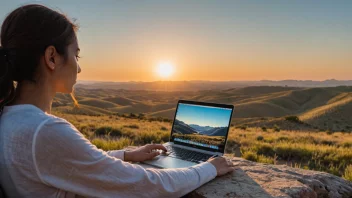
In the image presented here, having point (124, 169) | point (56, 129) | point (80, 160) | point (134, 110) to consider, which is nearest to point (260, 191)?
point (124, 169)

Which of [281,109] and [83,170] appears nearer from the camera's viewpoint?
[83,170]

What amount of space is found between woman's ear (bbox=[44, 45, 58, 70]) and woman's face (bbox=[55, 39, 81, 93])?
60 mm

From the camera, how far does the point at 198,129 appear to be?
3541 millimetres

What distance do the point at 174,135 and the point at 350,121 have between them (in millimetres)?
47843

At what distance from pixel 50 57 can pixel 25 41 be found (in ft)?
0.48

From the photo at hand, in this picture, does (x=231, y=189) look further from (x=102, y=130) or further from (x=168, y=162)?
(x=102, y=130)

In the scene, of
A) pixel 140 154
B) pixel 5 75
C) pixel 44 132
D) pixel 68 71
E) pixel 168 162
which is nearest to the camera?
pixel 44 132

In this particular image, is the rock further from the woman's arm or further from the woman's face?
the woman's face

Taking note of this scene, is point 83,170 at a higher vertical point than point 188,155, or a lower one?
higher

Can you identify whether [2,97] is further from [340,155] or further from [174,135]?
[340,155]

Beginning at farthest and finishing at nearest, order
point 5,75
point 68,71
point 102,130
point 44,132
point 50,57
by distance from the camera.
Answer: point 102,130
point 68,71
point 50,57
point 5,75
point 44,132

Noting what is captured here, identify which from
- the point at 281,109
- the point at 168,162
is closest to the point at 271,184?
the point at 168,162

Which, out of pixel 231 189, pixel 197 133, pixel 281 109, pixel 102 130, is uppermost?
pixel 197 133

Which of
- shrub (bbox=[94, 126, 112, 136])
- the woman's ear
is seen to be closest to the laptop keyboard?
the woman's ear
